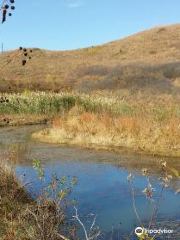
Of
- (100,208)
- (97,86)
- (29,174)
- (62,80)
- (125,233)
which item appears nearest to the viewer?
(125,233)

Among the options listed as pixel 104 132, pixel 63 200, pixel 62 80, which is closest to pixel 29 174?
pixel 63 200

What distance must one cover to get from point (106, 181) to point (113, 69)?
40379 millimetres

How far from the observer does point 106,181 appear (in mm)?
10805

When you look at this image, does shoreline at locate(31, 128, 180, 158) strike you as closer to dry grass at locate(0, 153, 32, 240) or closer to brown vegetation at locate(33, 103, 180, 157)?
brown vegetation at locate(33, 103, 180, 157)

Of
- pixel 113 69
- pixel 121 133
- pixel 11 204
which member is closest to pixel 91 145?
pixel 121 133

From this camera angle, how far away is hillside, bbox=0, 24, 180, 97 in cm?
4041

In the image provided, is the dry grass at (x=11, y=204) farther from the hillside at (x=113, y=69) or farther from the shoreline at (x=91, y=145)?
the hillside at (x=113, y=69)

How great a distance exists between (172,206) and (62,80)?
41.3m

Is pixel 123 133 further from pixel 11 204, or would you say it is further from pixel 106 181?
pixel 11 204

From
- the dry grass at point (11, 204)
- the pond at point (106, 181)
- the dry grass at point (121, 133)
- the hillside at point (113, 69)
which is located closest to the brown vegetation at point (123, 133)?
the dry grass at point (121, 133)

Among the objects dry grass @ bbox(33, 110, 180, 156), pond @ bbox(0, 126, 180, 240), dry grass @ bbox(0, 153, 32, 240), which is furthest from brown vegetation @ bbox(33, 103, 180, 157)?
dry grass @ bbox(0, 153, 32, 240)

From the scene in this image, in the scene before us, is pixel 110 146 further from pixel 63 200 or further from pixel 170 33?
pixel 170 33

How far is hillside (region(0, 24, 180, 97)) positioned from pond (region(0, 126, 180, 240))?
40.8 feet

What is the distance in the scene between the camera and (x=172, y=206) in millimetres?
8578
